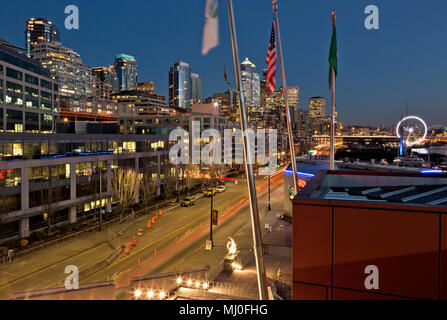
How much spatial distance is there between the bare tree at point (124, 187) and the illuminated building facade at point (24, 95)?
1601 inches

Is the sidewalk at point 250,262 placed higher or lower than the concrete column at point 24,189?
lower

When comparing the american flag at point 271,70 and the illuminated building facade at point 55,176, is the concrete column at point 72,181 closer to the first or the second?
the illuminated building facade at point 55,176

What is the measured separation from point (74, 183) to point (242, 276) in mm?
22193

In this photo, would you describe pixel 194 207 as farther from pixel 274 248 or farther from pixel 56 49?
pixel 56 49

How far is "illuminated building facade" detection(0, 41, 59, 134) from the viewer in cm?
6329

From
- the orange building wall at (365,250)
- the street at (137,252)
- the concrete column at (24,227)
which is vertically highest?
the orange building wall at (365,250)

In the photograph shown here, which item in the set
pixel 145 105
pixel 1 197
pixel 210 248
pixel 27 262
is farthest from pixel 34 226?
pixel 145 105

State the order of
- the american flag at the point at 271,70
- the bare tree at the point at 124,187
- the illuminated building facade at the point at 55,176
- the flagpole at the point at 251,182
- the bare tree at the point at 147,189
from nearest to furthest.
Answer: the flagpole at the point at 251,182 → the american flag at the point at 271,70 → the illuminated building facade at the point at 55,176 → the bare tree at the point at 124,187 → the bare tree at the point at 147,189

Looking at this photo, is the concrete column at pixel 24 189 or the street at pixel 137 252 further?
the concrete column at pixel 24 189

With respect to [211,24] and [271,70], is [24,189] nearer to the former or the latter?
[271,70]

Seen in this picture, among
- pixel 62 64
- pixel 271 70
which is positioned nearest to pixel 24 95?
pixel 271 70

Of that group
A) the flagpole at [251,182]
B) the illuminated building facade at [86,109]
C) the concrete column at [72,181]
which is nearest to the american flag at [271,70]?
the flagpole at [251,182]

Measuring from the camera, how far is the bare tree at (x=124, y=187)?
36.3 meters

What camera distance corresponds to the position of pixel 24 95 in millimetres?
70000
